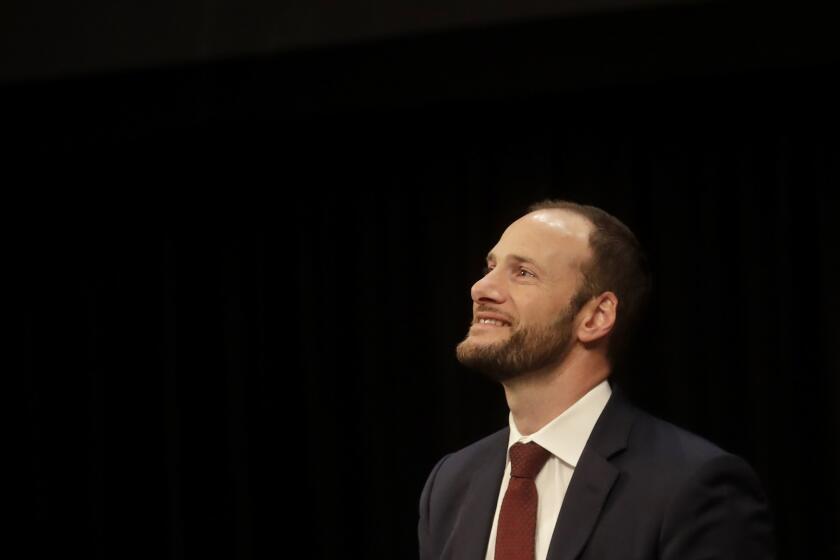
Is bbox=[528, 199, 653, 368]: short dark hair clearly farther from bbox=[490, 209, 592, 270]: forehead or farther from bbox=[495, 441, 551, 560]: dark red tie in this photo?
bbox=[495, 441, 551, 560]: dark red tie

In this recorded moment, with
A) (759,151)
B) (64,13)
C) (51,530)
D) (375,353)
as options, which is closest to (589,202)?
(759,151)

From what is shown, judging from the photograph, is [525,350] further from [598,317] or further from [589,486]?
[589,486]

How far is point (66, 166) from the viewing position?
14.6ft

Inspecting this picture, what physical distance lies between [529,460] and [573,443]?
8cm

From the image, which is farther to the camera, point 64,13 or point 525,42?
point 64,13

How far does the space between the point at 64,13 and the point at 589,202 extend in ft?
5.97

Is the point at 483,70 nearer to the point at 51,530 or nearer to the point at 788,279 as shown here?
the point at 788,279

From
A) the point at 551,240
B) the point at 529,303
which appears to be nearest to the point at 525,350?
the point at 529,303

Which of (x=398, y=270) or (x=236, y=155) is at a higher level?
(x=236, y=155)

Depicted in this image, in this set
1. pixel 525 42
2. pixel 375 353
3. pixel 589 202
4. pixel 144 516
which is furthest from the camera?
pixel 144 516

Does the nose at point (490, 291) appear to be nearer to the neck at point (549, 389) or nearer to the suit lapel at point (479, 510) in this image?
the neck at point (549, 389)

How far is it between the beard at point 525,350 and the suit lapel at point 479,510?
184 millimetres

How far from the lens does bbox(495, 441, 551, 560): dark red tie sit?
6.18ft

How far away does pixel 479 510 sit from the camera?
2016mm
